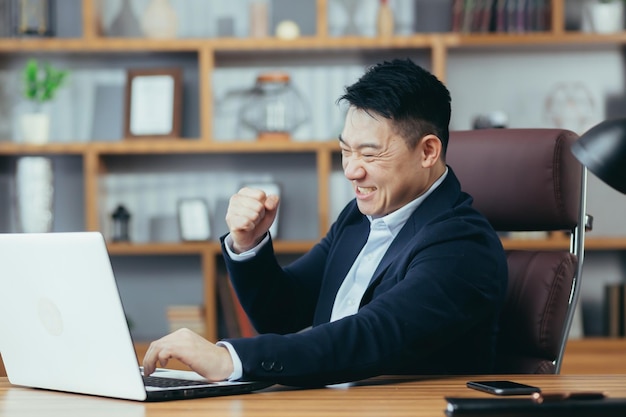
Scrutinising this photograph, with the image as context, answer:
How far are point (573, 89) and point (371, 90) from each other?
235cm

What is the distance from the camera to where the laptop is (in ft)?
4.30

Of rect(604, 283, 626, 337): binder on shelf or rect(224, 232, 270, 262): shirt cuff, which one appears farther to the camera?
rect(604, 283, 626, 337): binder on shelf

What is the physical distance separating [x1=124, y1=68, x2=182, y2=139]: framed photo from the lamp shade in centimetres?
A: 284

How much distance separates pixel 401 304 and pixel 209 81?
242 centimetres

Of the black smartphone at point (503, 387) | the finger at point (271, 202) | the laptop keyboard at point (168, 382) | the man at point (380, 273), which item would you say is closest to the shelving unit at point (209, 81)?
the man at point (380, 273)

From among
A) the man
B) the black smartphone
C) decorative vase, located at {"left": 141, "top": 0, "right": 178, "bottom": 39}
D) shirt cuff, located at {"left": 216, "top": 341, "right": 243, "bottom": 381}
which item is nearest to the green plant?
decorative vase, located at {"left": 141, "top": 0, "right": 178, "bottom": 39}

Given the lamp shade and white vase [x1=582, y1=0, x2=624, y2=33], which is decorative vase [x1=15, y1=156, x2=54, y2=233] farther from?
the lamp shade

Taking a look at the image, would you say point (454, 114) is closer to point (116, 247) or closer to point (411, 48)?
point (411, 48)

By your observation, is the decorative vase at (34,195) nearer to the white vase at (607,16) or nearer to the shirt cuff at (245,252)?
the shirt cuff at (245,252)

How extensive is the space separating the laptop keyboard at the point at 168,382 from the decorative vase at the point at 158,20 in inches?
101

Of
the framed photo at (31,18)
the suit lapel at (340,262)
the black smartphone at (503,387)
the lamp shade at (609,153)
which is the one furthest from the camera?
the framed photo at (31,18)

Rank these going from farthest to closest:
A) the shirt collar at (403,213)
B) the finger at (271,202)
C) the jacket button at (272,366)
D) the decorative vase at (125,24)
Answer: the decorative vase at (125,24) < the shirt collar at (403,213) < the finger at (271,202) < the jacket button at (272,366)

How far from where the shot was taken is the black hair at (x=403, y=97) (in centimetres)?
189

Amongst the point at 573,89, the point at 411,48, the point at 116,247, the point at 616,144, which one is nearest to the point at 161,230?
the point at 116,247
